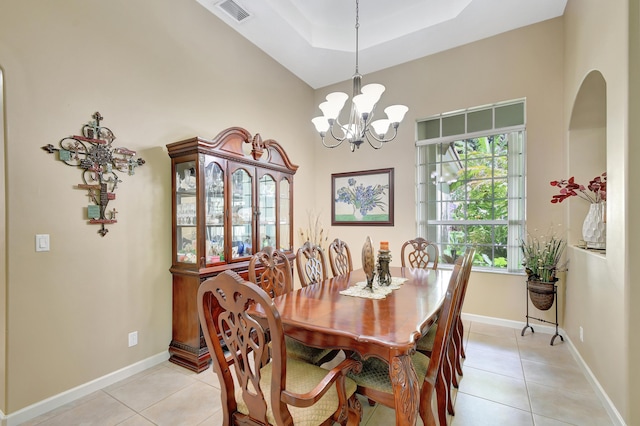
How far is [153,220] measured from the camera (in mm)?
2715

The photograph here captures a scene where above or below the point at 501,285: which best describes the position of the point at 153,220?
above

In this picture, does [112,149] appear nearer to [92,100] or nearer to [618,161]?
[92,100]

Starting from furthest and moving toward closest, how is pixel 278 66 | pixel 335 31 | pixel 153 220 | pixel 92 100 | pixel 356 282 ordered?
pixel 278 66 < pixel 335 31 < pixel 153 220 < pixel 356 282 < pixel 92 100

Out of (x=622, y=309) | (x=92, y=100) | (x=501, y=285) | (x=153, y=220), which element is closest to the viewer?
(x=622, y=309)

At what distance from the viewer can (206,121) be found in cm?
324

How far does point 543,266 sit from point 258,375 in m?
3.20

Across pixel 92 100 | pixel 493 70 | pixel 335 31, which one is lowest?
pixel 92 100

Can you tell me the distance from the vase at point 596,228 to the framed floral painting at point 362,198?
2183 mm

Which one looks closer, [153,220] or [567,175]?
[153,220]

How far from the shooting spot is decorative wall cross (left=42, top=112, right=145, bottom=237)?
2211 mm

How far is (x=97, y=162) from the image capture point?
91.2 inches

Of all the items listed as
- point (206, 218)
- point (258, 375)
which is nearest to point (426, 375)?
point (258, 375)

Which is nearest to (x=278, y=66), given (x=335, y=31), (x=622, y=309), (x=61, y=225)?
(x=335, y=31)

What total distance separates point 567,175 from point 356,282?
259cm
